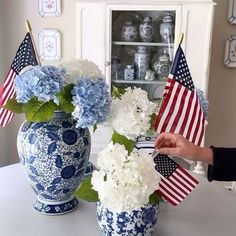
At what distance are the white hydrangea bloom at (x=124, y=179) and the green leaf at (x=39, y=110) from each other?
250 mm

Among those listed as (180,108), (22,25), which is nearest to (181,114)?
(180,108)

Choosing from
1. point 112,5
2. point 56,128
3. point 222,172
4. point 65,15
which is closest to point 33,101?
point 56,128

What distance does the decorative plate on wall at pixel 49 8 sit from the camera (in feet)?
8.95

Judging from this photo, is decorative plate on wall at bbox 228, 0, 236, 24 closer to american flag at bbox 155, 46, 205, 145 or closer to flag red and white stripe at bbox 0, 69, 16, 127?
american flag at bbox 155, 46, 205, 145

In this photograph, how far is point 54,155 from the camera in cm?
110

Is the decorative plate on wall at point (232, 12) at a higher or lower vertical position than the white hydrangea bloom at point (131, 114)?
higher

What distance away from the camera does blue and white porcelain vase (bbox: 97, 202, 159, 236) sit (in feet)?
3.12

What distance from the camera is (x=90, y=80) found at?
3.38 ft

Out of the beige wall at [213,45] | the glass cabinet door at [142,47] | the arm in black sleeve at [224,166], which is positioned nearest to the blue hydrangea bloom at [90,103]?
the arm in black sleeve at [224,166]

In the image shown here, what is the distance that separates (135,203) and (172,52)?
67.2 inches

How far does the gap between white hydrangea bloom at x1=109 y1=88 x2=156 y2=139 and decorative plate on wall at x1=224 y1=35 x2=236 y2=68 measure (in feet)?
5.98

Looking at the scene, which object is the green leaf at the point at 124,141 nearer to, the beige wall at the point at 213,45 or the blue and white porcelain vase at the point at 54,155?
the blue and white porcelain vase at the point at 54,155

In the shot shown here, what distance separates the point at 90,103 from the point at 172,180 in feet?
1.21

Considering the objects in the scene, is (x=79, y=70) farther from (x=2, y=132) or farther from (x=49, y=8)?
(x=2, y=132)
